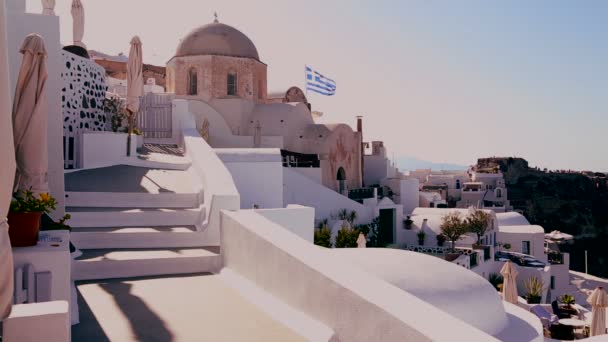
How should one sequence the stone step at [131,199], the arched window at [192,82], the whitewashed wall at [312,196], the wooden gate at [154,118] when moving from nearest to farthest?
the stone step at [131,199] → the wooden gate at [154,118] → the whitewashed wall at [312,196] → the arched window at [192,82]

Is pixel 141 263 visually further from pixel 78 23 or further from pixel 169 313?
pixel 78 23

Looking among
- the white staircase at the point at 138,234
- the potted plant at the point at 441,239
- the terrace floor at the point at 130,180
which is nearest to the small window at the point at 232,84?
the potted plant at the point at 441,239

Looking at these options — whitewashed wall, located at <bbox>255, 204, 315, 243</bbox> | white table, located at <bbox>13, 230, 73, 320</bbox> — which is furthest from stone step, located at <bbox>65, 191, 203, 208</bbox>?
white table, located at <bbox>13, 230, 73, 320</bbox>

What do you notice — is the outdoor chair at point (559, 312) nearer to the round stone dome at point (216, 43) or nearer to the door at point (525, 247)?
the door at point (525, 247)

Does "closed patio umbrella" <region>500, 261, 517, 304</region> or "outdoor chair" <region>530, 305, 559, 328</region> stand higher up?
"closed patio umbrella" <region>500, 261, 517, 304</region>

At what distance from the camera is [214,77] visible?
31922 millimetres

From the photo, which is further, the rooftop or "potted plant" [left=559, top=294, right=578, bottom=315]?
the rooftop

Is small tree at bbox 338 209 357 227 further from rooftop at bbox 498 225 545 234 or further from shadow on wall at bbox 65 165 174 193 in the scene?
shadow on wall at bbox 65 165 174 193

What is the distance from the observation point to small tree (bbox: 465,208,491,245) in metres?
34.3

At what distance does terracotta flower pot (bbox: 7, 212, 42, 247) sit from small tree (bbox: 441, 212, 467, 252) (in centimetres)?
2952

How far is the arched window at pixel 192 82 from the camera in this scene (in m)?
32.3

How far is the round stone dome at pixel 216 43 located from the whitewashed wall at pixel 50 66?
22659 mm

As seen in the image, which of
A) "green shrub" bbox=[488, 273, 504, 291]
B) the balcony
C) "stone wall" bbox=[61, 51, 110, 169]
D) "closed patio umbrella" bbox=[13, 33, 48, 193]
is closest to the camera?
"closed patio umbrella" bbox=[13, 33, 48, 193]

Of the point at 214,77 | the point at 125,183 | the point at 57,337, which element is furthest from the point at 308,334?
the point at 214,77
